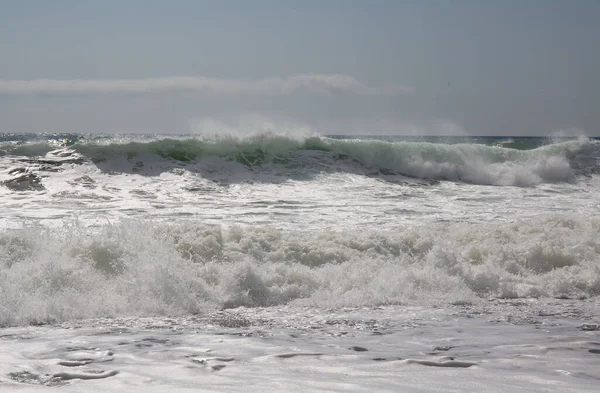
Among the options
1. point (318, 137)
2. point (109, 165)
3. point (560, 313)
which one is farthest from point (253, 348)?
point (318, 137)

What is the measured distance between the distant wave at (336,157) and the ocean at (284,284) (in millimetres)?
884

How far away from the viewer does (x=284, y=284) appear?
7.32 meters

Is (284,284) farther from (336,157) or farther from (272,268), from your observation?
(336,157)

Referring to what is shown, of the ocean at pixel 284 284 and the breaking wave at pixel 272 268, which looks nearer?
the ocean at pixel 284 284

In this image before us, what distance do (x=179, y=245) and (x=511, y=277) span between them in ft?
13.6

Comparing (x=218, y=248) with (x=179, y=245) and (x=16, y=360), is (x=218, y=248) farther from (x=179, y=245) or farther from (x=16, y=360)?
(x=16, y=360)

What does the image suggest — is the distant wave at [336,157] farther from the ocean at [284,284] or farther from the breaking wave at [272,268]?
the breaking wave at [272,268]

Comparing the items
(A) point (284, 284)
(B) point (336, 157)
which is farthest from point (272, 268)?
(B) point (336, 157)

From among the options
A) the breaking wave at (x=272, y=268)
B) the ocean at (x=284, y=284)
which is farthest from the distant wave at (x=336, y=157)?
the breaking wave at (x=272, y=268)

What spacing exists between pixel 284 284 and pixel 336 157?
11541 mm

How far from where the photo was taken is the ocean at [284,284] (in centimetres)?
430

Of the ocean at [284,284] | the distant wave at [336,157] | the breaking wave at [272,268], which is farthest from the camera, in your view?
the distant wave at [336,157]

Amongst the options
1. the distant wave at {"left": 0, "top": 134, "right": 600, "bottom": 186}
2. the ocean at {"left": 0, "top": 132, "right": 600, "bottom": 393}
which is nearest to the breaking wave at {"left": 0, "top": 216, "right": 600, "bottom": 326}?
the ocean at {"left": 0, "top": 132, "right": 600, "bottom": 393}

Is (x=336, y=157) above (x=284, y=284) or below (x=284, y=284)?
above
